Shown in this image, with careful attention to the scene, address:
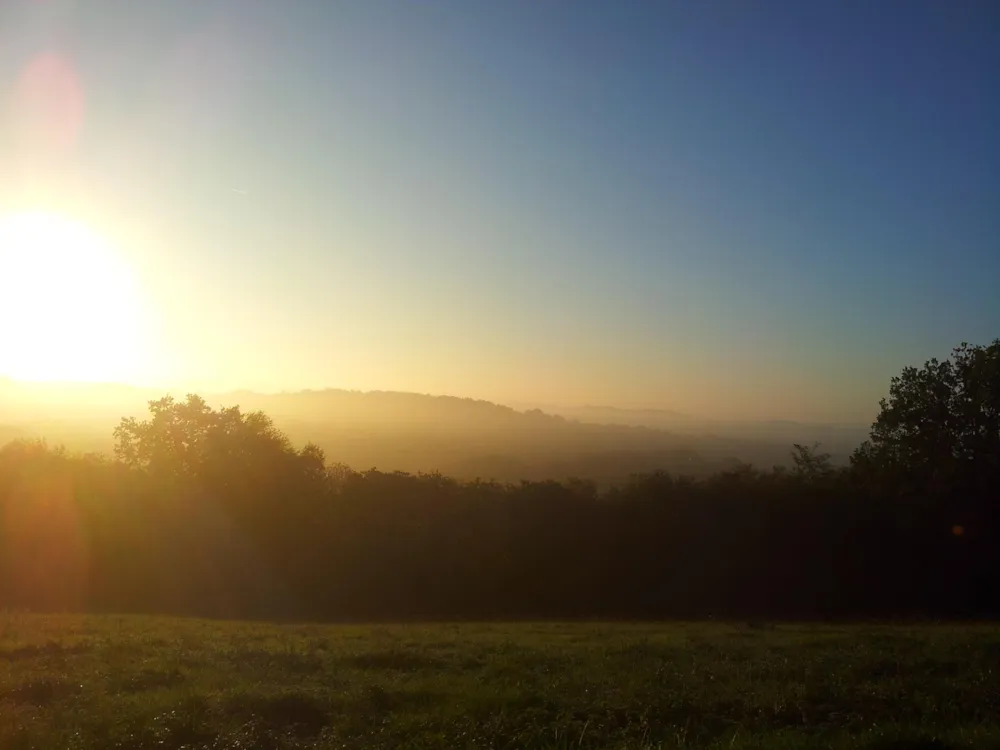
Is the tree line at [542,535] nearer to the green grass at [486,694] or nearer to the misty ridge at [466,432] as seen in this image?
the misty ridge at [466,432]

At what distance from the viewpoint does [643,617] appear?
31234 mm

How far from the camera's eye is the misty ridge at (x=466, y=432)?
54.1 meters

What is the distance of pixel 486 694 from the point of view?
10.4 m

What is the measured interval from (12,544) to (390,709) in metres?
30.3

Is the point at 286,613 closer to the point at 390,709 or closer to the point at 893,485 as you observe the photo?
the point at 390,709

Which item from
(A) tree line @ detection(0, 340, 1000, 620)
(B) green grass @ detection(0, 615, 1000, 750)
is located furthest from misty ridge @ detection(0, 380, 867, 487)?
(B) green grass @ detection(0, 615, 1000, 750)

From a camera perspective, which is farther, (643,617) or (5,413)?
(5,413)

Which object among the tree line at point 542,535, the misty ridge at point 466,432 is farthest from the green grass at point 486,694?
the misty ridge at point 466,432

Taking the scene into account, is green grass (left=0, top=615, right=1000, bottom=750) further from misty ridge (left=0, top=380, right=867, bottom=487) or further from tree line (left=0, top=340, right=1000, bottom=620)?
misty ridge (left=0, top=380, right=867, bottom=487)

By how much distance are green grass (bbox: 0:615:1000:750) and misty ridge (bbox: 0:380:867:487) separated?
28692mm

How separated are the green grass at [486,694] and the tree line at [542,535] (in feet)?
57.7

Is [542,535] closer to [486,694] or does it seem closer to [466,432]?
[486,694]

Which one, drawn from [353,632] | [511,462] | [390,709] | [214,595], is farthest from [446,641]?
[511,462]

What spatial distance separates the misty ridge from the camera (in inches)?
2130
